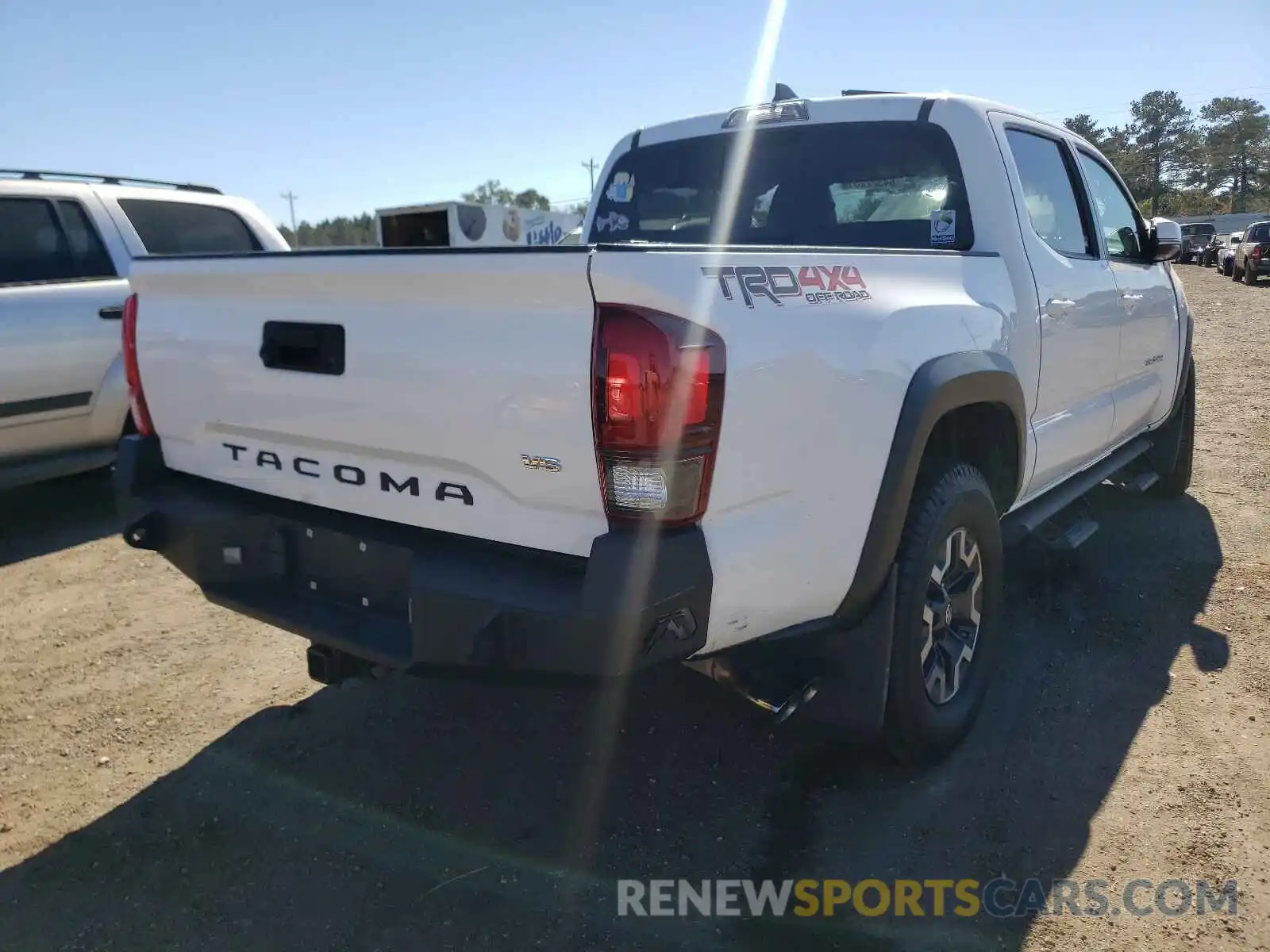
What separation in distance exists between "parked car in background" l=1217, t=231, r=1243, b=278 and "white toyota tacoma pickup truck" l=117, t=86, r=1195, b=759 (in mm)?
28275

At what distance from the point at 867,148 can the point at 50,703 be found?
3619 mm

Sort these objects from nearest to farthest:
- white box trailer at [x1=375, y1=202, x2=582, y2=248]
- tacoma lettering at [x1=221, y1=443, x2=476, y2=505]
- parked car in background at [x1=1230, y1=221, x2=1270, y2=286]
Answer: tacoma lettering at [x1=221, y1=443, x2=476, y2=505] → white box trailer at [x1=375, y1=202, x2=582, y2=248] → parked car in background at [x1=1230, y1=221, x2=1270, y2=286]

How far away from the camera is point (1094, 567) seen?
4.63m

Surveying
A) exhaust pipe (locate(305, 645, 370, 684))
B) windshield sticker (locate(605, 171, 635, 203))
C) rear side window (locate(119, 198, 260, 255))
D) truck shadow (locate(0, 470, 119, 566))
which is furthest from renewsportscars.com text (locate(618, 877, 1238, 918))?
rear side window (locate(119, 198, 260, 255))

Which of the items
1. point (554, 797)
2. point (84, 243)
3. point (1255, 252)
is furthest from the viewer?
point (1255, 252)

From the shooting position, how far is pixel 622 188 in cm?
411

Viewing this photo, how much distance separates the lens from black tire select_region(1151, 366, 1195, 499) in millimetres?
5457

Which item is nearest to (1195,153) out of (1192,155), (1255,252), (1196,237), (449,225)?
(1192,155)

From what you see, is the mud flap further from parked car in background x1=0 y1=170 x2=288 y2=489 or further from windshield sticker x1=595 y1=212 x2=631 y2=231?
parked car in background x1=0 y1=170 x2=288 y2=489

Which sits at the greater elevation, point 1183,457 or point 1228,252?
point 1228,252

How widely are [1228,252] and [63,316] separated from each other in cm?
3223

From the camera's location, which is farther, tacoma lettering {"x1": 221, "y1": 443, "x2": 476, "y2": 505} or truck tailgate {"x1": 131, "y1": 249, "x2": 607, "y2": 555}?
tacoma lettering {"x1": 221, "y1": 443, "x2": 476, "y2": 505}

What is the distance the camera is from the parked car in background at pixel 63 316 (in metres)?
5.02

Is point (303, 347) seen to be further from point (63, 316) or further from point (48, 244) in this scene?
Answer: point (48, 244)
